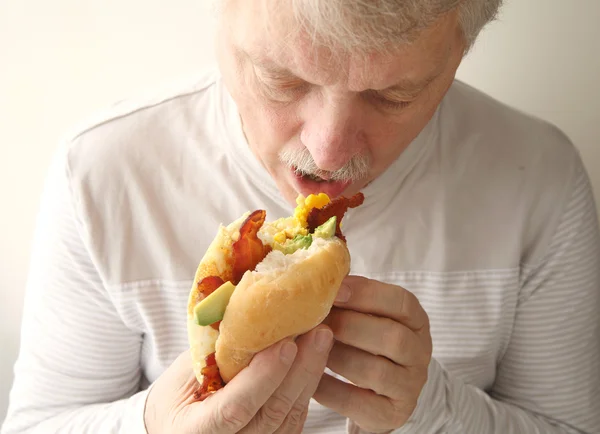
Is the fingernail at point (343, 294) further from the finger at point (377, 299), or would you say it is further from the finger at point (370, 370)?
the finger at point (370, 370)

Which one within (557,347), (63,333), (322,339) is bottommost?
(557,347)

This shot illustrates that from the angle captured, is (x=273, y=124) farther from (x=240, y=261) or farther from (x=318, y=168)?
(x=240, y=261)

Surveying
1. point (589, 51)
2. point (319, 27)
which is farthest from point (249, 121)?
point (589, 51)

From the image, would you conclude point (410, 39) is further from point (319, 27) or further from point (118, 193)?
point (118, 193)

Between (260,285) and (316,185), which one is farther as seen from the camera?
(316,185)

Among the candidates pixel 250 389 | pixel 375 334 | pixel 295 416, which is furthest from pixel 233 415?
pixel 375 334

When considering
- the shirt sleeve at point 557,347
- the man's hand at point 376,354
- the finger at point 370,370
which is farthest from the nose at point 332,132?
the shirt sleeve at point 557,347

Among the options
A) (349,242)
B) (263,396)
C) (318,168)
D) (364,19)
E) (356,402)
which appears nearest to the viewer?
(364,19)
